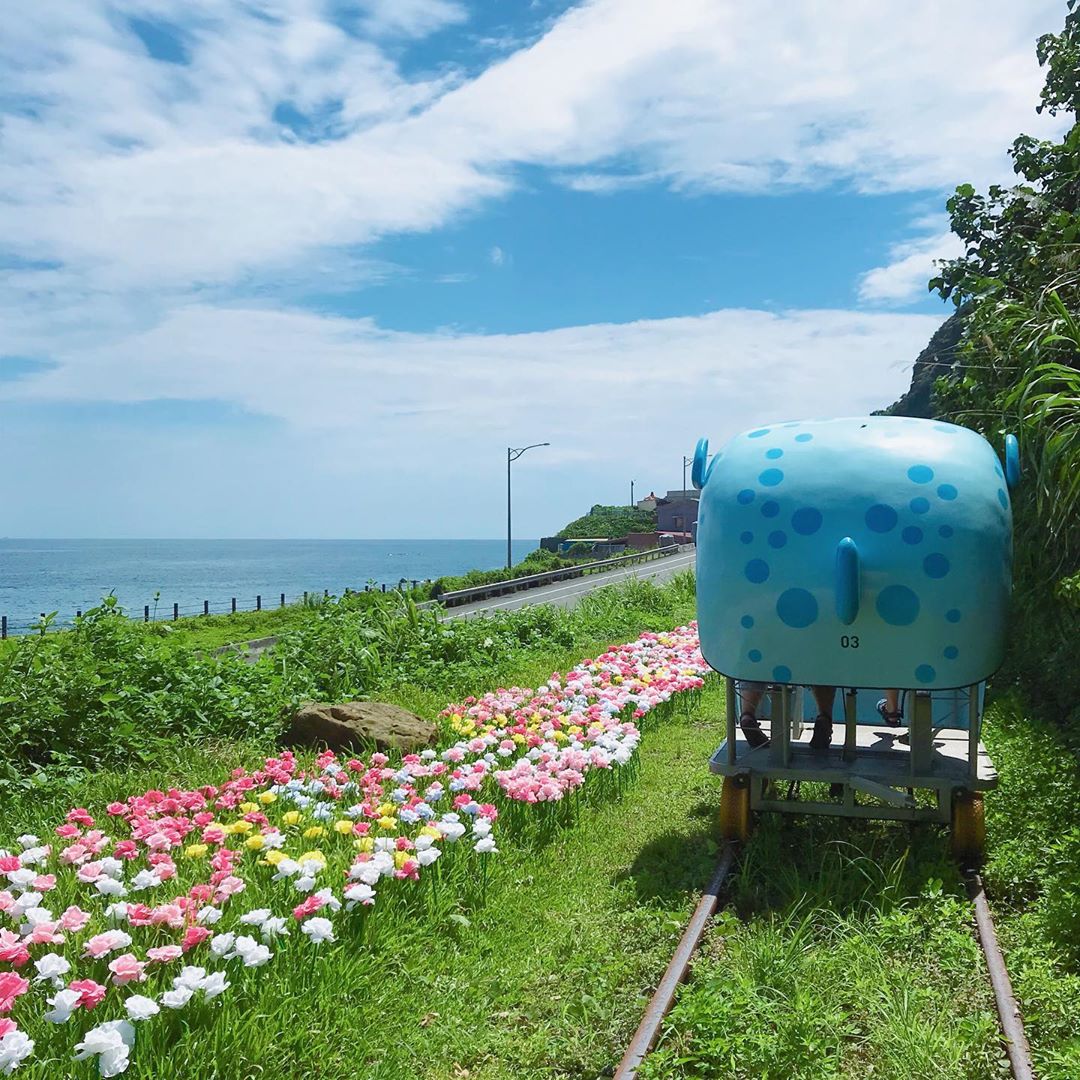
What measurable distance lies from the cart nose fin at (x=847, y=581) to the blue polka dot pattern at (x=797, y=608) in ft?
0.55

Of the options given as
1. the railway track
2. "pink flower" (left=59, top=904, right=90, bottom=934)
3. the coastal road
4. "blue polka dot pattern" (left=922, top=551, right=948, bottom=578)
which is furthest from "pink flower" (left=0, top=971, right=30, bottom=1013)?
the coastal road

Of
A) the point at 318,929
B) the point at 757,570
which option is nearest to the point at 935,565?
the point at 757,570

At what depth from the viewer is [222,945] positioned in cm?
401

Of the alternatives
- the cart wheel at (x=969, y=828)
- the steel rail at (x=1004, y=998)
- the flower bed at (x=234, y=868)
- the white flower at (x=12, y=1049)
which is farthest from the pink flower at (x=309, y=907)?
the cart wheel at (x=969, y=828)

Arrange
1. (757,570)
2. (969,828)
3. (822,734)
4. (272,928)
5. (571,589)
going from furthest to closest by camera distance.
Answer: (571,589) < (822,734) < (969,828) < (757,570) < (272,928)

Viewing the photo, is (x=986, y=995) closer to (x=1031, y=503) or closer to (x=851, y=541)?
(x=851, y=541)

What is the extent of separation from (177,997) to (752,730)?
434 centimetres

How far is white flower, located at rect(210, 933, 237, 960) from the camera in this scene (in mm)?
4008

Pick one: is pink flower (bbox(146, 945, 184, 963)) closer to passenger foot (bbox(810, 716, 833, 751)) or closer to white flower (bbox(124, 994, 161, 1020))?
white flower (bbox(124, 994, 161, 1020))

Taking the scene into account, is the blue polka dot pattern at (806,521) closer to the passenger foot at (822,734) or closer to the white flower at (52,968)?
the passenger foot at (822,734)

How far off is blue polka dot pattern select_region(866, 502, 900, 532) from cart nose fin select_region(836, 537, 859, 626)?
0.17 m

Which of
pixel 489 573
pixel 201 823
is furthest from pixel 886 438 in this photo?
pixel 489 573

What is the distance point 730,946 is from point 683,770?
3875mm

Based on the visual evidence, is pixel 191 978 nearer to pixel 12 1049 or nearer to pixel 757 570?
pixel 12 1049
